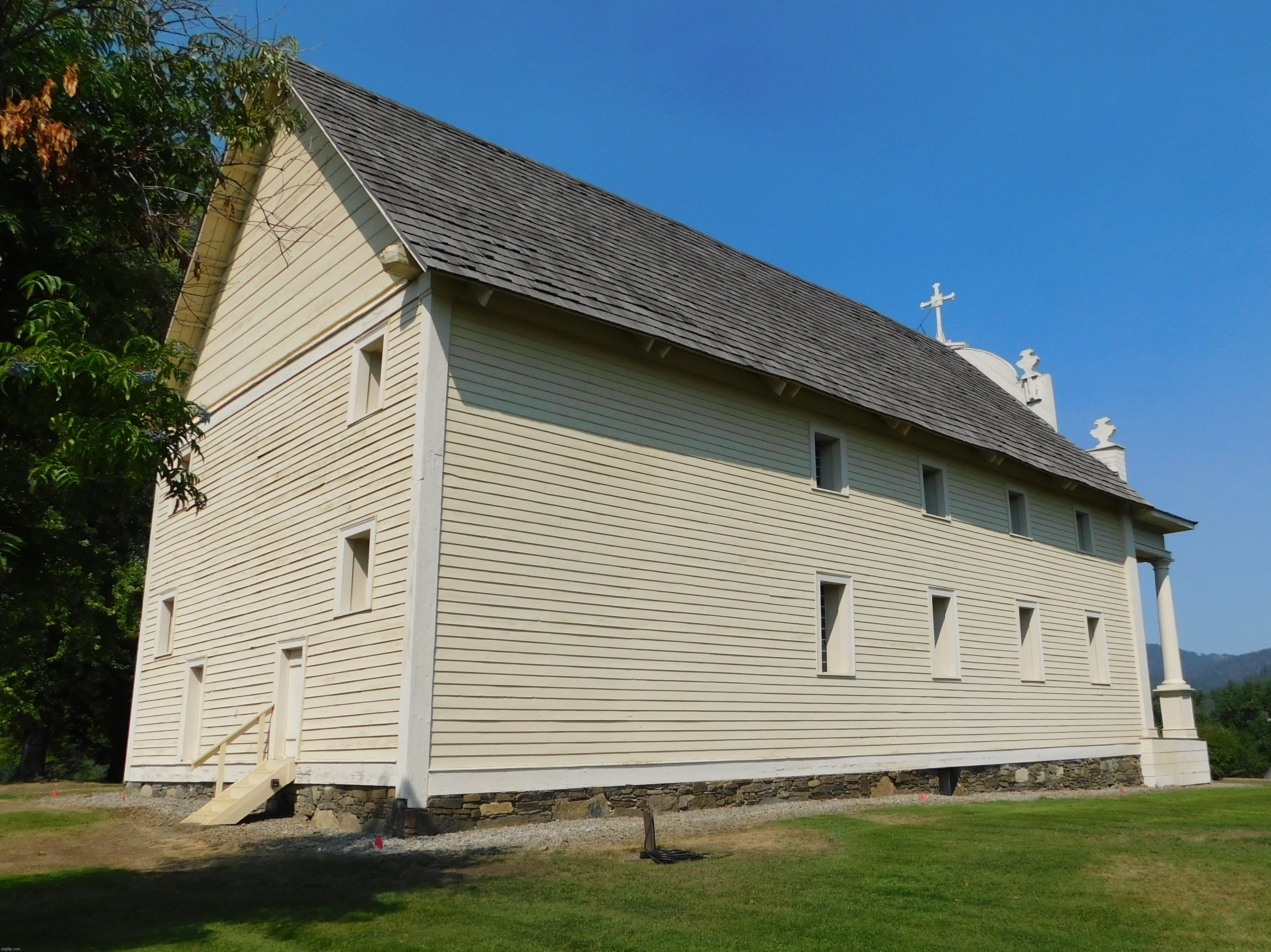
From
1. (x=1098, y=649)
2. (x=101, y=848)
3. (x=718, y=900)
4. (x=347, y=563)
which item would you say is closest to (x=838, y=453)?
(x=347, y=563)

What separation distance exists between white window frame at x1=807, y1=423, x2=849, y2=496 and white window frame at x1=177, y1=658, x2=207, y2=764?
1049 centimetres

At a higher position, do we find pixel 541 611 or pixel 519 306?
pixel 519 306

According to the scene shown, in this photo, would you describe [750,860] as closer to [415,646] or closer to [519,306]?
[415,646]

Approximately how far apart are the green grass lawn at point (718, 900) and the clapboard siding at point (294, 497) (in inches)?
127

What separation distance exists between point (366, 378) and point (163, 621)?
8.13 metres

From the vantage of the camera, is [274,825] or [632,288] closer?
[274,825]

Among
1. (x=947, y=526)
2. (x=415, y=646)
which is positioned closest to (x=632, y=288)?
(x=415, y=646)

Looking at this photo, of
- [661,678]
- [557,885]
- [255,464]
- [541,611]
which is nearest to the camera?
[557,885]

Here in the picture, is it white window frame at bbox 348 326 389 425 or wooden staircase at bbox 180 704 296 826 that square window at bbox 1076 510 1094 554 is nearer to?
white window frame at bbox 348 326 389 425

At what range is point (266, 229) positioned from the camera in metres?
17.4

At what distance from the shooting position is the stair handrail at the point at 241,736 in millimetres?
14305

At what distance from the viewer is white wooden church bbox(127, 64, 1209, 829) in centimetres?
1286

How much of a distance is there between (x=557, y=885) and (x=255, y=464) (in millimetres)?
10501

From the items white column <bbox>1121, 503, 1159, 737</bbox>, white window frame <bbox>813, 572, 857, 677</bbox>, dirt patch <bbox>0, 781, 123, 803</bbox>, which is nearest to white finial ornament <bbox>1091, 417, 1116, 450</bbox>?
white column <bbox>1121, 503, 1159, 737</bbox>
